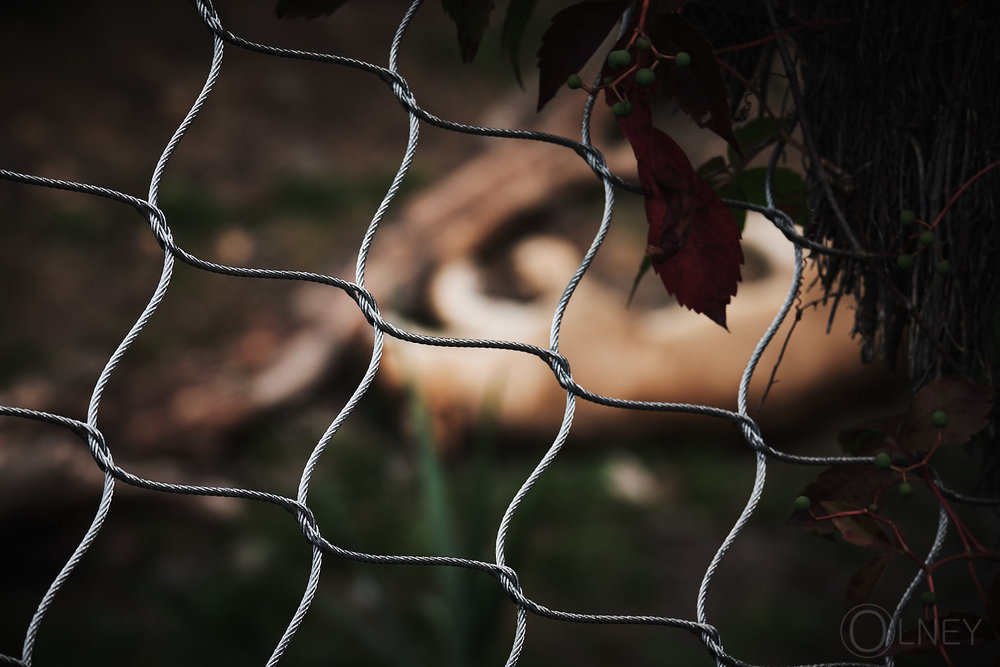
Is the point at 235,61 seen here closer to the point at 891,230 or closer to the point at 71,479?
the point at 71,479

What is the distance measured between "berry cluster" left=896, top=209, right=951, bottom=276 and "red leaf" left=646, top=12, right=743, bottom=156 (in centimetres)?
14

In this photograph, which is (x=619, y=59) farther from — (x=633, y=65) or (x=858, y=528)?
(x=858, y=528)

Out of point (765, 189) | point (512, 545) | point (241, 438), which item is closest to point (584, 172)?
point (241, 438)

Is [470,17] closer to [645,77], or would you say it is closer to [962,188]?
[645,77]

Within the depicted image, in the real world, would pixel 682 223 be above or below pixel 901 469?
above

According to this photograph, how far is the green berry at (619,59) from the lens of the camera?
446mm

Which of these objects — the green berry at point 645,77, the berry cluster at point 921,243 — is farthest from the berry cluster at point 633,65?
the berry cluster at point 921,243

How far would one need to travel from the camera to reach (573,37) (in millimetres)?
474

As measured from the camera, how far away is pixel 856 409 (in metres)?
1.96

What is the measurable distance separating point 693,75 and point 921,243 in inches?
7.5

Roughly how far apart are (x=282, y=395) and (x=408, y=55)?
1.94 meters

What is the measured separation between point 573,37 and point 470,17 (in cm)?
6

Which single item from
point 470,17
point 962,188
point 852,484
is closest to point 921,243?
point 962,188

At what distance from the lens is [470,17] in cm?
47
